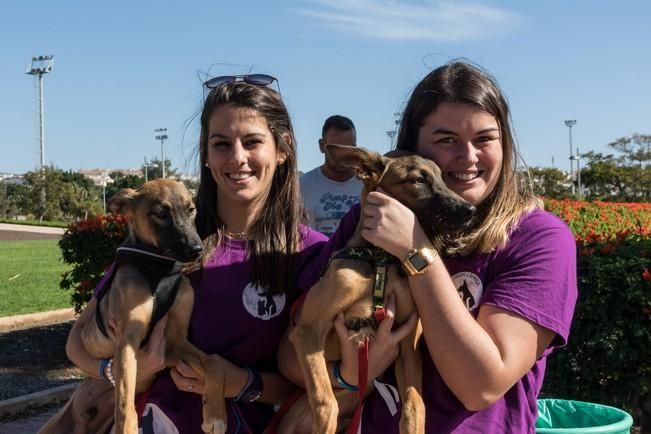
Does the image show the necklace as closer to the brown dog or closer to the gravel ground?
the brown dog

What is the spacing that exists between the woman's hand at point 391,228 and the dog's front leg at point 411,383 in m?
0.42

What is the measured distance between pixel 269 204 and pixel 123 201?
2.60 ft

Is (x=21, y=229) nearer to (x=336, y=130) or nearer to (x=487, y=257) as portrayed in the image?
(x=336, y=130)

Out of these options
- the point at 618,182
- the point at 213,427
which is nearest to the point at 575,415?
the point at 213,427

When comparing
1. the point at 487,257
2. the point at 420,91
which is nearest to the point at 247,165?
the point at 420,91

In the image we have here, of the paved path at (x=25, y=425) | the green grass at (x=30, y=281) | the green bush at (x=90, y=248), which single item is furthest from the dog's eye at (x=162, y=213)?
the green grass at (x=30, y=281)

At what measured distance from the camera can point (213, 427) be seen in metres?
3.10

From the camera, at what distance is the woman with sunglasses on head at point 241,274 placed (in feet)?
10.5

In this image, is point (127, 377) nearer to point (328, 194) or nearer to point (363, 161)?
point (363, 161)

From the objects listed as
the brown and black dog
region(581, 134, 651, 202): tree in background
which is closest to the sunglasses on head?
the brown and black dog

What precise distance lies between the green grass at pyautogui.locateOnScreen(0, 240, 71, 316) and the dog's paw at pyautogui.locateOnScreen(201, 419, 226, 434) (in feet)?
31.2

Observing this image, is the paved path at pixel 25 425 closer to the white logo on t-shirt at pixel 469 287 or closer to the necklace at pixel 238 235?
the necklace at pixel 238 235

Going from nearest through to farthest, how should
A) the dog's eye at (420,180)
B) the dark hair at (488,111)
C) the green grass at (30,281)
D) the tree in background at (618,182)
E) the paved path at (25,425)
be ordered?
the dark hair at (488,111) → the dog's eye at (420,180) → the paved path at (25,425) → the green grass at (30,281) → the tree in background at (618,182)

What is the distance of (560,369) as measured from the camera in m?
6.05
